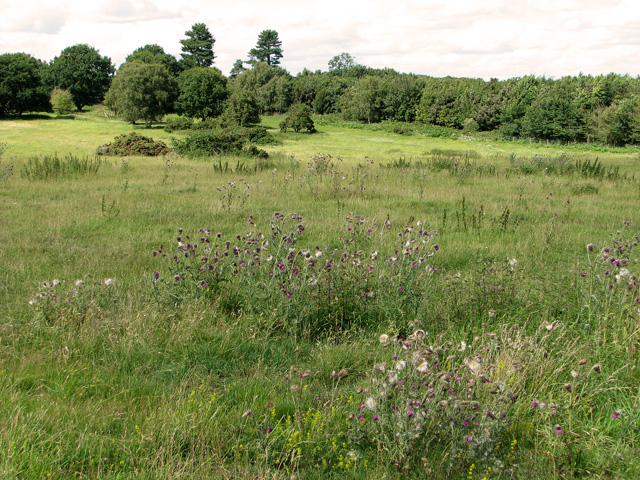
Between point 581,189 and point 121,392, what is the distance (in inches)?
563

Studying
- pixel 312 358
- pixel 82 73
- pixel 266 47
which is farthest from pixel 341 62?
pixel 312 358

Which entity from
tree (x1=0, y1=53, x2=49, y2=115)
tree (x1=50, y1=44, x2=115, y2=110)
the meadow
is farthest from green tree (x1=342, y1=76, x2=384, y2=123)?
the meadow

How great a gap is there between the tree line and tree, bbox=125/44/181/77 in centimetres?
30

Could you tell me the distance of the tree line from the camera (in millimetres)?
46688

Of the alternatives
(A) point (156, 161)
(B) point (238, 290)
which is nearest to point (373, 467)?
(B) point (238, 290)

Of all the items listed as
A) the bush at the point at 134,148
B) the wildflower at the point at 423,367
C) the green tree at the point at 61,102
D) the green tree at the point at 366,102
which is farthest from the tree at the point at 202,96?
the wildflower at the point at 423,367

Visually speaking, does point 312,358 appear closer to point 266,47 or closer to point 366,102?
point 366,102

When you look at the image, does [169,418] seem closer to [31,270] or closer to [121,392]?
[121,392]

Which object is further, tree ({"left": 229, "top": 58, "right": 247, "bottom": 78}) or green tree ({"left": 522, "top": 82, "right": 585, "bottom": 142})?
tree ({"left": 229, "top": 58, "right": 247, "bottom": 78})

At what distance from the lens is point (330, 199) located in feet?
40.1

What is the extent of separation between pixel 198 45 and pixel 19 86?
148 feet

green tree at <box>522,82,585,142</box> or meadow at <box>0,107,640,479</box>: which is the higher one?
green tree at <box>522,82,585,142</box>

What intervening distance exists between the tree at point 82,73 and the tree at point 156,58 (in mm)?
5014

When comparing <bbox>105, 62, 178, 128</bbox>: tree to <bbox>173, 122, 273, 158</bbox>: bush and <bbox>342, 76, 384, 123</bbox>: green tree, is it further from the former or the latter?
<bbox>342, 76, 384, 123</bbox>: green tree
